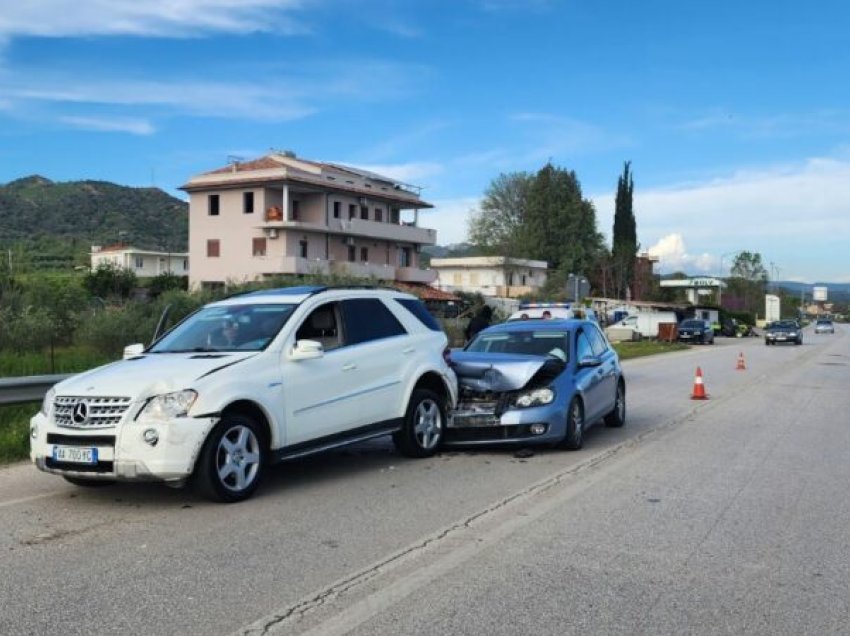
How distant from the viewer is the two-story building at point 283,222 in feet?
196

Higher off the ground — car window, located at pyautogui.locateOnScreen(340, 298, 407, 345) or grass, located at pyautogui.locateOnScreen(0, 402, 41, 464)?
car window, located at pyautogui.locateOnScreen(340, 298, 407, 345)

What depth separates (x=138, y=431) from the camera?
646 centimetres

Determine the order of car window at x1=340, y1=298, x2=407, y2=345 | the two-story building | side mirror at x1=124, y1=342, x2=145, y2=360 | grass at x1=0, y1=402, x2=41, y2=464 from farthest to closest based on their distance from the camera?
the two-story building → grass at x1=0, y1=402, x2=41, y2=464 → car window at x1=340, y1=298, x2=407, y2=345 → side mirror at x1=124, y1=342, x2=145, y2=360

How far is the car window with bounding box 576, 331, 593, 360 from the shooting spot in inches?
417

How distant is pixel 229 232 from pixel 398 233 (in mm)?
13542

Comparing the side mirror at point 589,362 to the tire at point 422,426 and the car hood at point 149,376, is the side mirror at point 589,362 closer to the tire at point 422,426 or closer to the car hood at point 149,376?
the tire at point 422,426

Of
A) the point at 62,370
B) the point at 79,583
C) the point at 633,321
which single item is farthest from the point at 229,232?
the point at 79,583

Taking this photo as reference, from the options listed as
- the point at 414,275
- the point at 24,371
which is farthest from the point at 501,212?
the point at 24,371

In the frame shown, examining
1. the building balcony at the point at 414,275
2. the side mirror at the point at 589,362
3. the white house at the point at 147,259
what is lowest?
the side mirror at the point at 589,362

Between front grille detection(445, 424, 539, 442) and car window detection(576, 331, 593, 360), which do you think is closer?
front grille detection(445, 424, 539, 442)

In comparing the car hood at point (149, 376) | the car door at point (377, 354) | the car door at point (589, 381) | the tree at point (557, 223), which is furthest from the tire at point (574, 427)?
the tree at point (557, 223)

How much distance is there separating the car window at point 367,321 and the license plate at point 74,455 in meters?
2.65

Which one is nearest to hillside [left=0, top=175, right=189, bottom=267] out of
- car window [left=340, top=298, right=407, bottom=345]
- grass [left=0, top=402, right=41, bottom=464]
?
grass [left=0, top=402, right=41, bottom=464]

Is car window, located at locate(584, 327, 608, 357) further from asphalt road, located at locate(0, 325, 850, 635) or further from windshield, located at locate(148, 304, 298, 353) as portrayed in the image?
windshield, located at locate(148, 304, 298, 353)
